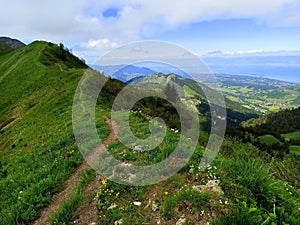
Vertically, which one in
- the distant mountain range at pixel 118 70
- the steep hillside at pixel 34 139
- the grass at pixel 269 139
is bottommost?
the grass at pixel 269 139

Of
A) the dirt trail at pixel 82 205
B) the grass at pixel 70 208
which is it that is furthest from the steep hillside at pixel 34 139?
the grass at pixel 70 208

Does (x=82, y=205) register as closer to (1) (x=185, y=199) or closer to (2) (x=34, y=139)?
(1) (x=185, y=199)

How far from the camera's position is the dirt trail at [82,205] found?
29.4ft

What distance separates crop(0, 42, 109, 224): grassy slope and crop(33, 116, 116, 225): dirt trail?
268 millimetres

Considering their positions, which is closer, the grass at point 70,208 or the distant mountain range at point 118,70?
the grass at point 70,208

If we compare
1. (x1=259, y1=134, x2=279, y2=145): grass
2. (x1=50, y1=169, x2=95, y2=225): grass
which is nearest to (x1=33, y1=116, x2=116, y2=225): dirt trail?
(x1=50, y1=169, x2=95, y2=225): grass

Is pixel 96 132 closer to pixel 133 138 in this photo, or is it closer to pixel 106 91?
pixel 133 138

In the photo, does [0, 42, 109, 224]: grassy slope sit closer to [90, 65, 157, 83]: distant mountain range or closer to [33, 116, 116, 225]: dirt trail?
[33, 116, 116, 225]: dirt trail

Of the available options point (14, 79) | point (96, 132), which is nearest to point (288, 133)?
point (14, 79)

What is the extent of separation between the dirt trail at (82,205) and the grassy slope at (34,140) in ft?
0.88

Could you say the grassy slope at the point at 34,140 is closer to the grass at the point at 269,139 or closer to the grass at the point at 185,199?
Answer: the grass at the point at 185,199

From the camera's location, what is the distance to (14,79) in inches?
2309

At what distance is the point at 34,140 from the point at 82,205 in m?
14.2

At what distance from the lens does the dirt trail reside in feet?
29.4
